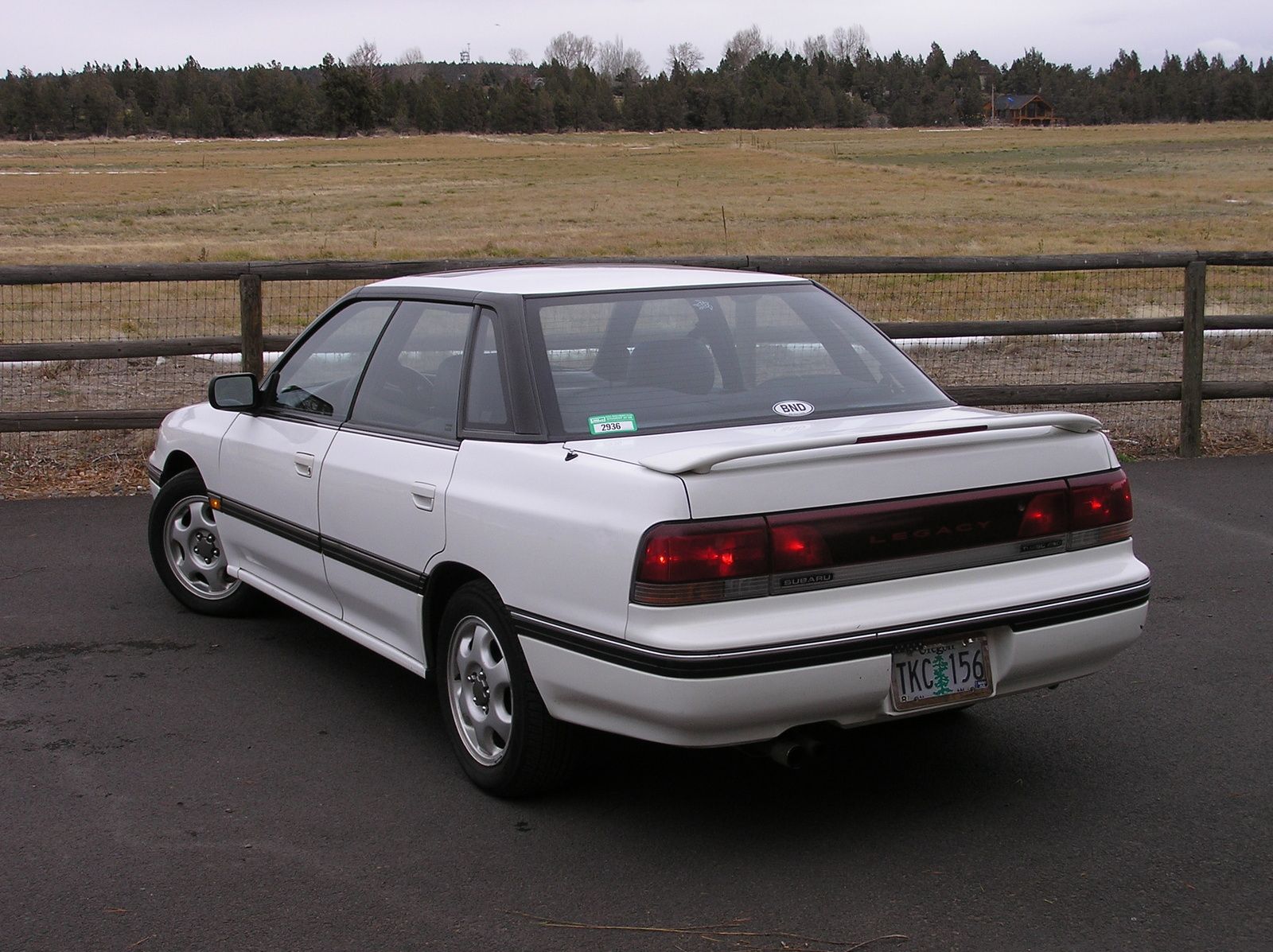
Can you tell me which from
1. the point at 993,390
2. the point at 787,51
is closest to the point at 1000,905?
the point at 993,390

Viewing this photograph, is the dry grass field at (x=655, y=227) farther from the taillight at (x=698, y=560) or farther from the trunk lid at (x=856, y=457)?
the taillight at (x=698, y=560)

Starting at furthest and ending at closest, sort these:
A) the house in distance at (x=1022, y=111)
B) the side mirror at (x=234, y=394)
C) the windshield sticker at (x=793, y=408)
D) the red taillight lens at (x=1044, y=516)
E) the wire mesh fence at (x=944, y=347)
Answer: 1. the house in distance at (x=1022, y=111)
2. the wire mesh fence at (x=944, y=347)
3. the side mirror at (x=234, y=394)
4. the windshield sticker at (x=793, y=408)
5. the red taillight lens at (x=1044, y=516)

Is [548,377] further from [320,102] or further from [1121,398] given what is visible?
[320,102]

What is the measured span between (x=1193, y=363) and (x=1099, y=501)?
235 inches

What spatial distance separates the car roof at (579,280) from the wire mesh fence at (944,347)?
13.5 feet

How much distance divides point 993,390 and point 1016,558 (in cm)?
569

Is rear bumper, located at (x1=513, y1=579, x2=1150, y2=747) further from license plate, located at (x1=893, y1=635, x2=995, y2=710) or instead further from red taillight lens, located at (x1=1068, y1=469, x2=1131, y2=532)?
red taillight lens, located at (x1=1068, y1=469, x2=1131, y2=532)

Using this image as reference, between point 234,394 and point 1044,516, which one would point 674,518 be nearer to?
point 1044,516

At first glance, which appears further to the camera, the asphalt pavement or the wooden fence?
the wooden fence

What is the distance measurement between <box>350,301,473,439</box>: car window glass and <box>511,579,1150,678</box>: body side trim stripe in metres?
0.86

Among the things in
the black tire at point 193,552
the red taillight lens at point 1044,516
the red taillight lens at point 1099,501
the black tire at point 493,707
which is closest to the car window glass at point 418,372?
the black tire at point 493,707

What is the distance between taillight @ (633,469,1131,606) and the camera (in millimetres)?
3332

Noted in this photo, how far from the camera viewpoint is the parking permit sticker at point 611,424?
392 cm

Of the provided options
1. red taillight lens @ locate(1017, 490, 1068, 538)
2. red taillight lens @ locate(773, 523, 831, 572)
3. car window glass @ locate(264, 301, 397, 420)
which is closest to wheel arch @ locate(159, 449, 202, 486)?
car window glass @ locate(264, 301, 397, 420)
